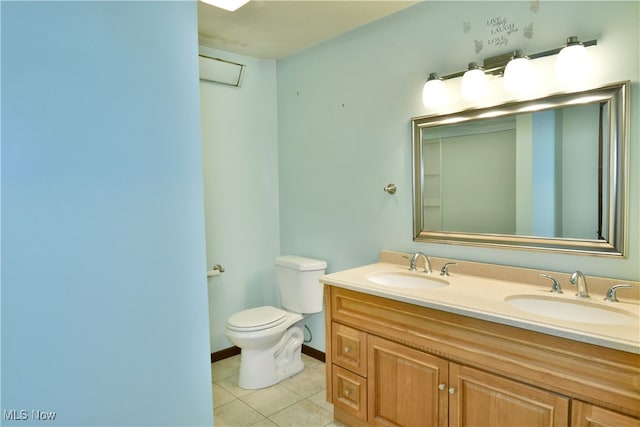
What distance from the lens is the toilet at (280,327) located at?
96.2 inches

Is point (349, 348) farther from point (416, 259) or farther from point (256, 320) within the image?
point (256, 320)

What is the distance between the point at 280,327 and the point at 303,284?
35cm

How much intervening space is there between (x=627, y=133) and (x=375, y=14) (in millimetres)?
1501

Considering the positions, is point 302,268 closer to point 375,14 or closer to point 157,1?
point 375,14

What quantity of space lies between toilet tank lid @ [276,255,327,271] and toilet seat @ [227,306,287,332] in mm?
336

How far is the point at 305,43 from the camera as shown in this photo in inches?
109

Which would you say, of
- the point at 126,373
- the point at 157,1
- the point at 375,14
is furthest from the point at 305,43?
the point at 126,373

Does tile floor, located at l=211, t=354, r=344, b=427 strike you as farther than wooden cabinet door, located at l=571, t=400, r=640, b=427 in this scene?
Yes

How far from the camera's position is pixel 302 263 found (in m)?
2.72

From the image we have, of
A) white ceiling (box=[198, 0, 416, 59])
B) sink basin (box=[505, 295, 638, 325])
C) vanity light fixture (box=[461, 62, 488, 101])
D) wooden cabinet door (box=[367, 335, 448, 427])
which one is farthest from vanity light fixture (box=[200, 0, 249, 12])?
sink basin (box=[505, 295, 638, 325])

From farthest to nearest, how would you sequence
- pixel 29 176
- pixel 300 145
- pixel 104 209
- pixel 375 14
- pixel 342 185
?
pixel 300 145, pixel 342 185, pixel 375 14, pixel 104 209, pixel 29 176

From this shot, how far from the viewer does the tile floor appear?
2.15 m

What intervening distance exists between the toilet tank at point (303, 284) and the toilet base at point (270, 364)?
0.19 m

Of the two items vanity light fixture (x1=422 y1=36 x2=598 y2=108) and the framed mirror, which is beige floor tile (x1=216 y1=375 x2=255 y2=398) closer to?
the framed mirror
